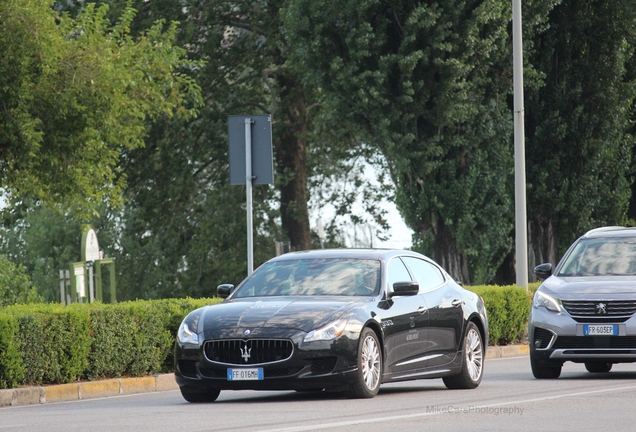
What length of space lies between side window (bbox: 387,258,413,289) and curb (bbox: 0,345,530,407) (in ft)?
12.8

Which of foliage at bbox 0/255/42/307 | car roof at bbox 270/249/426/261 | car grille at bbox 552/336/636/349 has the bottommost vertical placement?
foliage at bbox 0/255/42/307

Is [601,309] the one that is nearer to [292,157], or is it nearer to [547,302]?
[547,302]

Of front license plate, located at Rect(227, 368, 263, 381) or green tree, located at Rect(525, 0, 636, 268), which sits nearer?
front license plate, located at Rect(227, 368, 263, 381)

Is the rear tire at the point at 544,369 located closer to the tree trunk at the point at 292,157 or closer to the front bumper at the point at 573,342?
the front bumper at the point at 573,342

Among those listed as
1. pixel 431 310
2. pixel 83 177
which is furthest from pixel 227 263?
pixel 431 310

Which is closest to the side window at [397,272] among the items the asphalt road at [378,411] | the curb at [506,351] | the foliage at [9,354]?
the asphalt road at [378,411]

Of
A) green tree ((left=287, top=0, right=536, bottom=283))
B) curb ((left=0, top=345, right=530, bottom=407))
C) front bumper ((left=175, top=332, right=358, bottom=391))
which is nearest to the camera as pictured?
front bumper ((left=175, top=332, right=358, bottom=391))

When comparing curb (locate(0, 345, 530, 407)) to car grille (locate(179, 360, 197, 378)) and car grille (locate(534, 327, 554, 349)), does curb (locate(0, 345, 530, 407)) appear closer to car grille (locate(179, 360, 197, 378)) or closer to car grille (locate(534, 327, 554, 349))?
car grille (locate(179, 360, 197, 378))

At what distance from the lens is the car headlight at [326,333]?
12.0 metres

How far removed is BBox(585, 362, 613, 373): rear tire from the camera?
55.6ft

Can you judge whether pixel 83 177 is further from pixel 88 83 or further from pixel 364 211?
pixel 364 211

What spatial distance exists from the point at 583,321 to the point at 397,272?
2818mm

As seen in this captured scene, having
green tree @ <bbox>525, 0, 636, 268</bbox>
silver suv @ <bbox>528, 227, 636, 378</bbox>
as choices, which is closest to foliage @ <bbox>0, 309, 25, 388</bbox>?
silver suv @ <bbox>528, 227, 636, 378</bbox>

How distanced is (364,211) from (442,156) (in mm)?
15730
